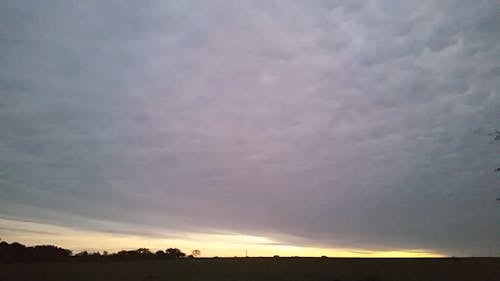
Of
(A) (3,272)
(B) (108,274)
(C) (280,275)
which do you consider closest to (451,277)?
(C) (280,275)

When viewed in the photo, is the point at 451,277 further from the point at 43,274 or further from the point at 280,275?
the point at 43,274

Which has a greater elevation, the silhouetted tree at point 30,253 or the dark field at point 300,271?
the silhouetted tree at point 30,253

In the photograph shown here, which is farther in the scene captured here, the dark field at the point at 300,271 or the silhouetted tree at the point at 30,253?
the silhouetted tree at the point at 30,253

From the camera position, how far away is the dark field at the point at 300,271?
5544 centimetres

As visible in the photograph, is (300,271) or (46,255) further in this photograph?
(46,255)

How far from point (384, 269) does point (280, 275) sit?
495 inches

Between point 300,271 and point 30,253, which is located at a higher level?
point 30,253

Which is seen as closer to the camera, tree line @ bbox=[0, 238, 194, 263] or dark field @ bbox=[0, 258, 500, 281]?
dark field @ bbox=[0, 258, 500, 281]

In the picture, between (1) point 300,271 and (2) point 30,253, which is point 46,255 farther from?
(1) point 300,271

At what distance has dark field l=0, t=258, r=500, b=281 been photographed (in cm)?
5544

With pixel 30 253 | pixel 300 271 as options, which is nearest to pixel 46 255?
pixel 30 253

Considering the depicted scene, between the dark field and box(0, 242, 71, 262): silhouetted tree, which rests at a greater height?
box(0, 242, 71, 262): silhouetted tree

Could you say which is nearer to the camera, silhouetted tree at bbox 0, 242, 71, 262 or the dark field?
the dark field

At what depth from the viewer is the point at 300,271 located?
64.5 meters
